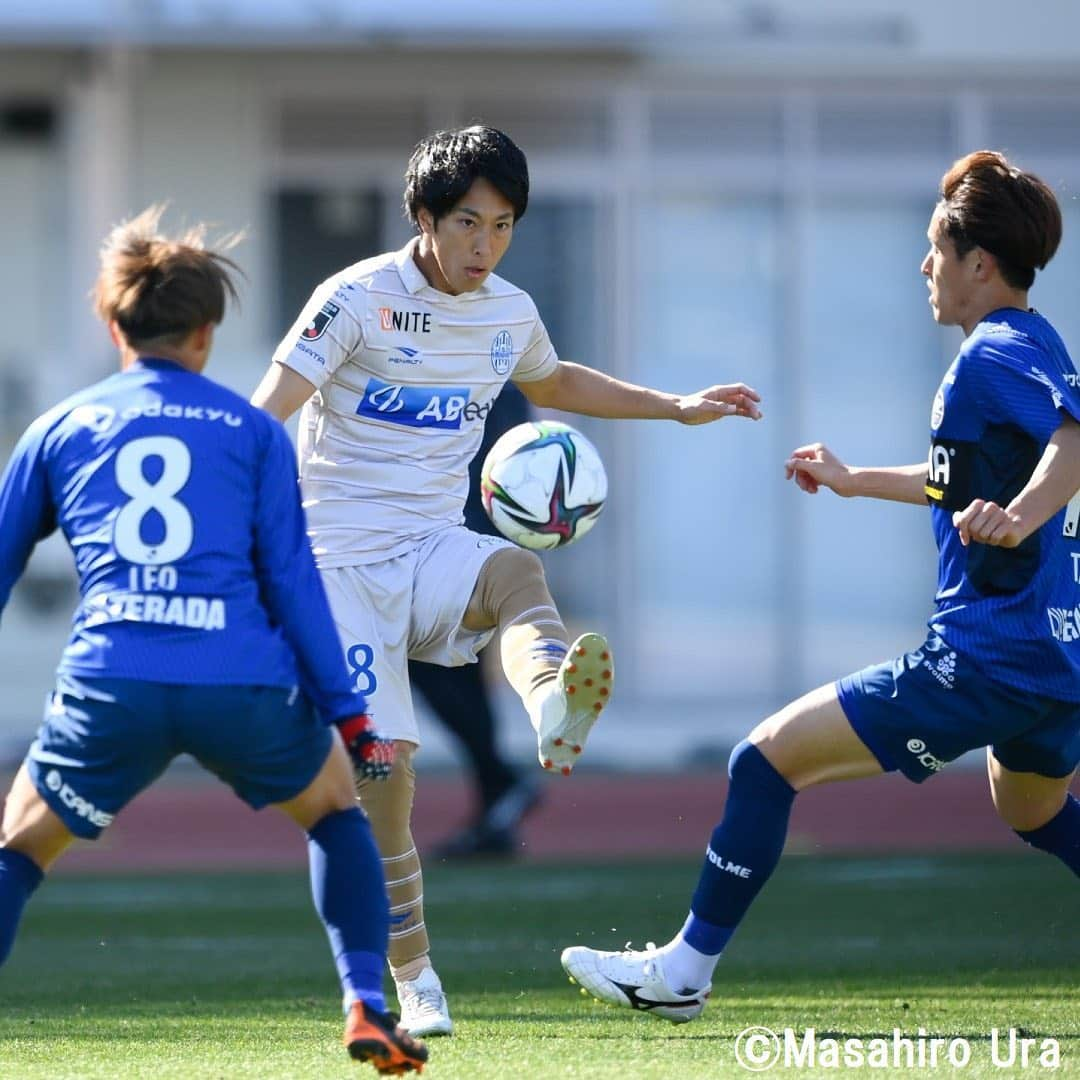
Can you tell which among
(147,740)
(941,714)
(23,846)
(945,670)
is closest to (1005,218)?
(945,670)

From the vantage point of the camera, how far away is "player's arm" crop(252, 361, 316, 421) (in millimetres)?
5289

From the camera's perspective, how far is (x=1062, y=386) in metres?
4.97

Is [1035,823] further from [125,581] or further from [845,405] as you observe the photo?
[845,405]

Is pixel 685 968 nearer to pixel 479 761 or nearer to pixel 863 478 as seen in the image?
pixel 863 478

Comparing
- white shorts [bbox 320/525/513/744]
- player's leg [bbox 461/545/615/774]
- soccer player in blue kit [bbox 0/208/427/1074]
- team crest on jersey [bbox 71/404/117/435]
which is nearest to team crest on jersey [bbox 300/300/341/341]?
white shorts [bbox 320/525/513/744]

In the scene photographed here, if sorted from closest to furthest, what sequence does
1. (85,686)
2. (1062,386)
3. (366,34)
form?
(85,686) < (1062,386) < (366,34)

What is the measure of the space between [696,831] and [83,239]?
6775mm

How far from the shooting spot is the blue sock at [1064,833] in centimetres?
542

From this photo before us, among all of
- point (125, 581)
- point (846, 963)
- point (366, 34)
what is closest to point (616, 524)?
point (366, 34)

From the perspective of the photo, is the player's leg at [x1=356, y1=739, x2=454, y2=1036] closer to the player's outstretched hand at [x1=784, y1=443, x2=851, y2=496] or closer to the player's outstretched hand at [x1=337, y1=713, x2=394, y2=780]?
the player's outstretched hand at [x1=337, y1=713, x2=394, y2=780]

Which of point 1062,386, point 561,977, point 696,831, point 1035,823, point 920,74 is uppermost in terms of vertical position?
point 920,74

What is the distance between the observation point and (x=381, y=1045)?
4.17 m
